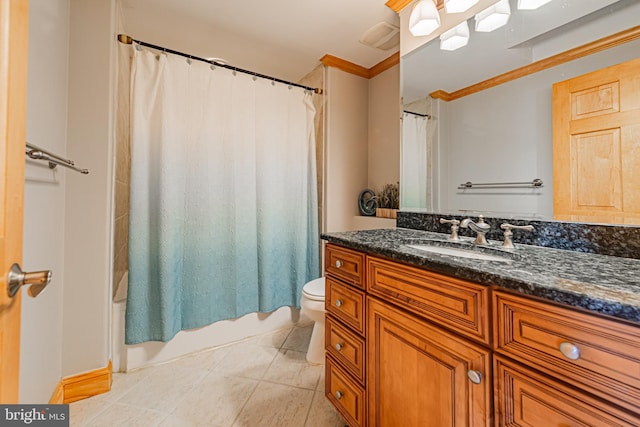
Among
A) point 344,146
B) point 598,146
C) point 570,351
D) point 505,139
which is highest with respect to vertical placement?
point 344,146

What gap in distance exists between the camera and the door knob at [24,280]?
0.49m

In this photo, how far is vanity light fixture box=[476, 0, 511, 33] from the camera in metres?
1.21

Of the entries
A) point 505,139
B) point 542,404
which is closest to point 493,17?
point 505,139

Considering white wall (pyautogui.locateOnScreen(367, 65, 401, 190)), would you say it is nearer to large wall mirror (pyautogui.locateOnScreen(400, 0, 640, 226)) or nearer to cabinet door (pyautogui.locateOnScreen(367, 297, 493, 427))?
large wall mirror (pyautogui.locateOnScreen(400, 0, 640, 226))

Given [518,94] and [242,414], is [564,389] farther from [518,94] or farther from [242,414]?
[242,414]

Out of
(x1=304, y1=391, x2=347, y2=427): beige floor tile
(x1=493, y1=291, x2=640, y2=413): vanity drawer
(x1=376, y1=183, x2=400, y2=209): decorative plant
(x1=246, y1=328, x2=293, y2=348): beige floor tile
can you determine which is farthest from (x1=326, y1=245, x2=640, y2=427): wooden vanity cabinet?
(x1=376, y1=183, x2=400, y2=209): decorative plant

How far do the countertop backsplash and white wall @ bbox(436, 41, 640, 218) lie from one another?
9 centimetres

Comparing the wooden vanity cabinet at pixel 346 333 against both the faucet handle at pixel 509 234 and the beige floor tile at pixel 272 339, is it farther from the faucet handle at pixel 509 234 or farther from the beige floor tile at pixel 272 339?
the beige floor tile at pixel 272 339

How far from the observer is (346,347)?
1.11 meters

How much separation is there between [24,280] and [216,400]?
1.24m

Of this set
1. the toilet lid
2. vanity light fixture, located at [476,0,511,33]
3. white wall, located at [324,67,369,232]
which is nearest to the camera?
vanity light fixture, located at [476,0,511,33]

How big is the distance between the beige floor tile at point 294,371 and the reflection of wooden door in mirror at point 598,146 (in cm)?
151

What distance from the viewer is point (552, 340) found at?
0.54 meters

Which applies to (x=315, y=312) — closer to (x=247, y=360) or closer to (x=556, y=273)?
(x=247, y=360)
